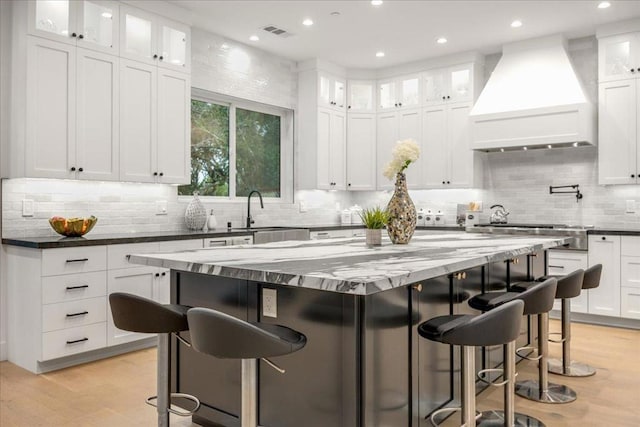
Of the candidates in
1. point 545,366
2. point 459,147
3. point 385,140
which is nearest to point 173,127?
point 385,140

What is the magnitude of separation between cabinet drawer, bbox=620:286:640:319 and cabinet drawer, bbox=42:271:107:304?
4694mm

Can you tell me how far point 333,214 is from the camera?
706 cm

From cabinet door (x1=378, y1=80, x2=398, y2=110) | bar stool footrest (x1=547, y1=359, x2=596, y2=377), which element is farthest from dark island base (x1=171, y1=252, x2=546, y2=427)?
cabinet door (x1=378, y1=80, x2=398, y2=110)

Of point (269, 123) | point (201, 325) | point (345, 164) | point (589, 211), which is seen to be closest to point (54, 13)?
point (269, 123)

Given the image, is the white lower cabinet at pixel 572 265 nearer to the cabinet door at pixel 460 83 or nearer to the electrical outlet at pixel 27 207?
the cabinet door at pixel 460 83

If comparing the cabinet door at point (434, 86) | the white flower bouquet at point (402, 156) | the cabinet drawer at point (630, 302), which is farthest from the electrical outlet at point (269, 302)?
the cabinet door at point (434, 86)

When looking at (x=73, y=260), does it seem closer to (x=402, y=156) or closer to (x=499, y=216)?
(x=402, y=156)

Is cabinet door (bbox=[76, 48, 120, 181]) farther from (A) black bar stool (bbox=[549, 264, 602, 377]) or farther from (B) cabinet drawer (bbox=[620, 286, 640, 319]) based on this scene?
(B) cabinet drawer (bbox=[620, 286, 640, 319])

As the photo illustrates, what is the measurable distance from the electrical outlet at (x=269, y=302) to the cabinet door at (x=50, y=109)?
8.09ft

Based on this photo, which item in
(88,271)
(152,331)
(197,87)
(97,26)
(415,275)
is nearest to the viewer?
(415,275)

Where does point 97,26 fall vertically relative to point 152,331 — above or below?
above

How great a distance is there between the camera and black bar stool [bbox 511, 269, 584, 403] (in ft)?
9.82

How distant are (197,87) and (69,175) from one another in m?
1.80

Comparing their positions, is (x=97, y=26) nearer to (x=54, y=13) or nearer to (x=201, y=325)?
(x=54, y=13)
